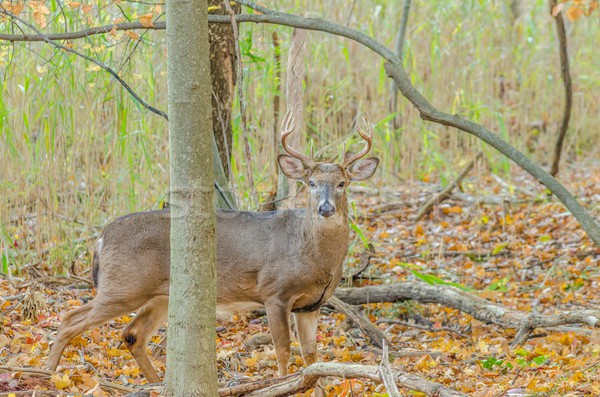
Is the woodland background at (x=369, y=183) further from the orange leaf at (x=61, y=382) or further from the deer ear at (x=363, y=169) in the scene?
the deer ear at (x=363, y=169)

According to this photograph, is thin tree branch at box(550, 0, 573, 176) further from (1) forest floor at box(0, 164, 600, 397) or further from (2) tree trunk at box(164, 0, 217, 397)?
(2) tree trunk at box(164, 0, 217, 397)

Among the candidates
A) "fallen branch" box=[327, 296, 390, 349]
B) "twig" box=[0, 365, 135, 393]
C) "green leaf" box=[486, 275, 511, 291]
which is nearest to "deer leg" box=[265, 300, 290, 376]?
"fallen branch" box=[327, 296, 390, 349]

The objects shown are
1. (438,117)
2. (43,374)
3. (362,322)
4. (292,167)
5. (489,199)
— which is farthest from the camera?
(489,199)

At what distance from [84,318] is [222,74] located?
2.34m

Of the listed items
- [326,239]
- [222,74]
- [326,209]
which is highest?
[222,74]

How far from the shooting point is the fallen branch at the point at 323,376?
3.36 meters

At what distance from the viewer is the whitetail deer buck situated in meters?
4.92

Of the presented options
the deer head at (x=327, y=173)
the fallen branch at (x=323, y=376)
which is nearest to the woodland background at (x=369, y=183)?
the fallen branch at (x=323, y=376)

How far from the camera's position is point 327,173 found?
5.11m

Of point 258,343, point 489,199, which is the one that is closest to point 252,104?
point 258,343

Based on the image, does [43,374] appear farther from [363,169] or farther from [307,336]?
[363,169]

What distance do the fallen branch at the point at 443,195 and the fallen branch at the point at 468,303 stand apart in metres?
3.07

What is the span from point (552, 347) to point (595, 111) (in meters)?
7.08

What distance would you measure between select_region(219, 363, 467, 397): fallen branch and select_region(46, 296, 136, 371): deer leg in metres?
1.39
